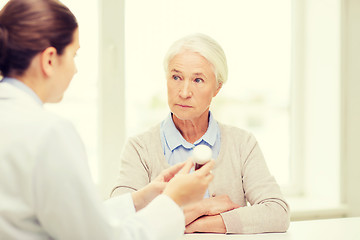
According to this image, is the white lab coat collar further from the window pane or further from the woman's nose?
the window pane

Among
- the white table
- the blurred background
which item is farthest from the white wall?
the white table

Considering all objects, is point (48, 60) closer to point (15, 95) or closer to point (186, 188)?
point (15, 95)

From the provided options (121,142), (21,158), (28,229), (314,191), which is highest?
(21,158)

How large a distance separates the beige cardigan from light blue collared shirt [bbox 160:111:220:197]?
0.08 feet

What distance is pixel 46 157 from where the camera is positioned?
73cm

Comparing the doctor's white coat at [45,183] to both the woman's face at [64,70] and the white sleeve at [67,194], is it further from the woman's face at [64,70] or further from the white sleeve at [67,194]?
the woman's face at [64,70]

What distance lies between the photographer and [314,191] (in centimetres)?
282

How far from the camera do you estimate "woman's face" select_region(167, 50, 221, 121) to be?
162 centimetres

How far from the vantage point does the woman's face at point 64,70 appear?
2.94ft

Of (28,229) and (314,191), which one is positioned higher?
(28,229)

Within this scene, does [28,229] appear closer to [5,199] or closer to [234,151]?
[5,199]

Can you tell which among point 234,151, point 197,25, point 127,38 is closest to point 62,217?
point 234,151

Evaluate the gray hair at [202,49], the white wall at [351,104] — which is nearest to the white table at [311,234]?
the gray hair at [202,49]

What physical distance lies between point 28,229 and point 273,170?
2.36 meters
